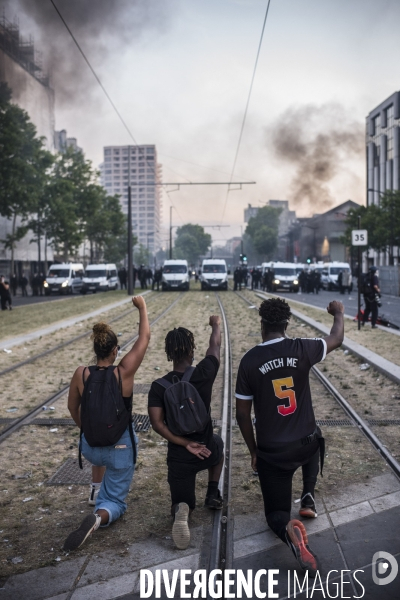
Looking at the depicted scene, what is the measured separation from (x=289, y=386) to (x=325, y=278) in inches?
1944

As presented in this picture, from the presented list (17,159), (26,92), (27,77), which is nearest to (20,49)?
(27,77)

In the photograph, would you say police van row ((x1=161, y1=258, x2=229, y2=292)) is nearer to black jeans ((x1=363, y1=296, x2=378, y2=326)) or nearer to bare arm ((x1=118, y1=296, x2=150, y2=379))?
black jeans ((x1=363, y1=296, x2=378, y2=326))

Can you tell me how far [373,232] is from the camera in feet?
195

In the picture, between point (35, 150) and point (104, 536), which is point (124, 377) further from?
point (35, 150)

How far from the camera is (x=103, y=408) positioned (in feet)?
15.2

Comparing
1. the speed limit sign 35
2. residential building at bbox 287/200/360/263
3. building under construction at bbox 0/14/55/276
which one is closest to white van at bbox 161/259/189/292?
building under construction at bbox 0/14/55/276

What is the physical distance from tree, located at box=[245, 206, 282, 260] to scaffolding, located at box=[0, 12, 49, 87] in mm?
67091

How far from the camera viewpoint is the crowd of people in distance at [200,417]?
4.38m

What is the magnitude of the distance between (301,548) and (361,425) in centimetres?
404

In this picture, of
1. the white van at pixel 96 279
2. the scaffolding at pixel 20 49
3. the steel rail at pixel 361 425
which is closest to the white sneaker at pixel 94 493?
the steel rail at pixel 361 425

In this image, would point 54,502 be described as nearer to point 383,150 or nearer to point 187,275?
point 187,275

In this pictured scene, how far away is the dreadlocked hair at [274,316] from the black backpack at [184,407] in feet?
2.09

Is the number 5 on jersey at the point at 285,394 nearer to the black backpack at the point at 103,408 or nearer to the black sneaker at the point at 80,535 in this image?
the black backpack at the point at 103,408

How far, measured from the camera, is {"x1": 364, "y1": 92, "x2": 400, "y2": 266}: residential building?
72312 mm
